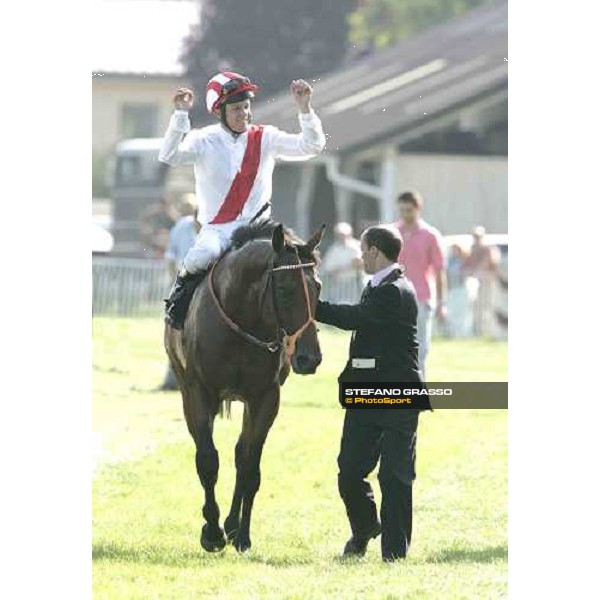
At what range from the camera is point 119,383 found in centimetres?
1962

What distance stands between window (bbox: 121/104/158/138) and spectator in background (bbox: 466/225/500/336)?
28.8 feet

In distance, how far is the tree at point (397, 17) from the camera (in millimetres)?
46281

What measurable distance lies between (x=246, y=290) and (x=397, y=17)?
4090cm

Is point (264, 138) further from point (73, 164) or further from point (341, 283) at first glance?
point (341, 283)

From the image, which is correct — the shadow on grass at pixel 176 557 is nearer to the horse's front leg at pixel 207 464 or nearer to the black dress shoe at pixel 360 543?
the horse's front leg at pixel 207 464

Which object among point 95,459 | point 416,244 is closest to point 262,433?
point 95,459

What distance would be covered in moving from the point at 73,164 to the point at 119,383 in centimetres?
843

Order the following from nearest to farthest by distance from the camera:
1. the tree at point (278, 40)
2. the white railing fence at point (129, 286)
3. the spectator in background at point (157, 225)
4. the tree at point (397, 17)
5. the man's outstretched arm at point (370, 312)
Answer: the man's outstretched arm at point (370, 312)
the white railing fence at point (129, 286)
the spectator in background at point (157, 225)
the tree at point (278, 40)
the tree at point (397, 17)

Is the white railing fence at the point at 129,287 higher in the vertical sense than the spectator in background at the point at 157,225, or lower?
lower

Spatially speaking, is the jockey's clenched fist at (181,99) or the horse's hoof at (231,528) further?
the horse's hoof at (231,528)

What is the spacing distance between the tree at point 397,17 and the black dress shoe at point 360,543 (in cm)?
3384

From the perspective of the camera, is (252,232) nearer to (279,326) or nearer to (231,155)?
(231,155)

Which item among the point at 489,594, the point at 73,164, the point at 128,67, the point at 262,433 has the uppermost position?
the point at 128,67

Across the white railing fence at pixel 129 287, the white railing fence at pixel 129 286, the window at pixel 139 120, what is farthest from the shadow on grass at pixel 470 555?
the window at pixel 139 120
